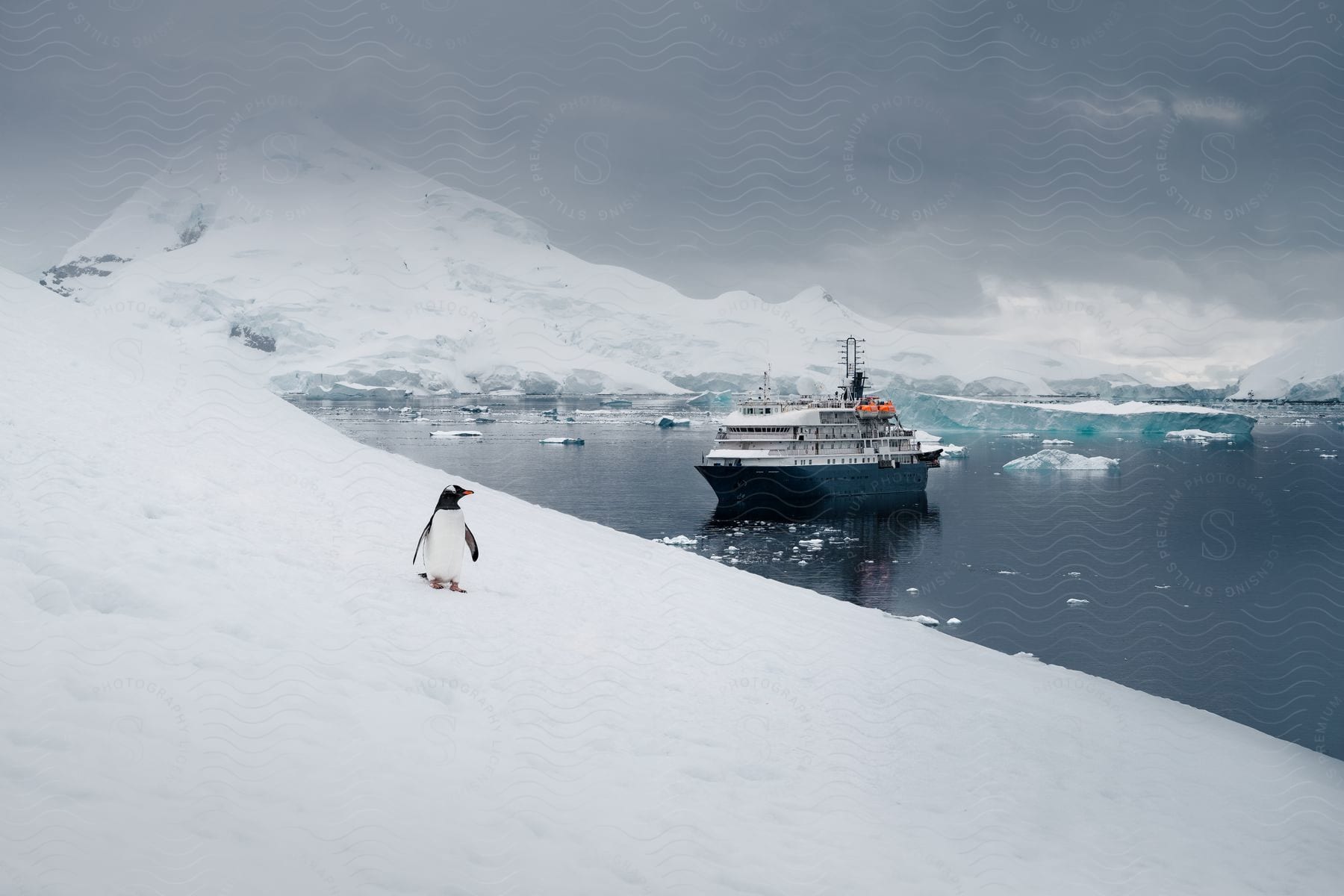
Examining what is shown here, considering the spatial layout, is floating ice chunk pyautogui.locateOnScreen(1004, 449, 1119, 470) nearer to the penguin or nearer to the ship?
the ship

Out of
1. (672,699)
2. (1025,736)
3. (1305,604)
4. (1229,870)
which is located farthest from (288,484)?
(1305,604)

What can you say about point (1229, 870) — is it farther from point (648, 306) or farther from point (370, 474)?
point (648, 306)

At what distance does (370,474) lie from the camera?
1159cm

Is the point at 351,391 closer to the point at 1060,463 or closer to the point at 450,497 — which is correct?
the point at 1060,463

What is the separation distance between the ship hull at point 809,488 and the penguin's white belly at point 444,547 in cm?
3717

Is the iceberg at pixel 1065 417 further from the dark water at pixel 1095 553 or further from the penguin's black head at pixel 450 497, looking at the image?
the penguin's black head at pixel 450 497

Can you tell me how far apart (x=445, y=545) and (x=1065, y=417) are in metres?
93.8

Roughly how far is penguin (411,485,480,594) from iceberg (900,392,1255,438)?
82762mm

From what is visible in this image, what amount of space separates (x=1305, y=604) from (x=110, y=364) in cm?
3153

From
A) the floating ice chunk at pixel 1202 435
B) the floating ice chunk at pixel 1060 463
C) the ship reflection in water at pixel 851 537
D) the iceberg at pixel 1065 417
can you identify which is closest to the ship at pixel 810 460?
the ship reflection in water at pixel 851 537

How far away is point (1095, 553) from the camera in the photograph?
1409 inches

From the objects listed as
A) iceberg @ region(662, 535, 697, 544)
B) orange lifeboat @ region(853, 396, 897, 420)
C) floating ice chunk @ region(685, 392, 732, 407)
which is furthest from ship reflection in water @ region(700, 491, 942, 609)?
floating ice chunk @ region(685, 392, 732, 407)

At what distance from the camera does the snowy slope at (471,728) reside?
4.55m

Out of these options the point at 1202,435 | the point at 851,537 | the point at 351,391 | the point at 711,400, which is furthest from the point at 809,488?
the point at 351,391
